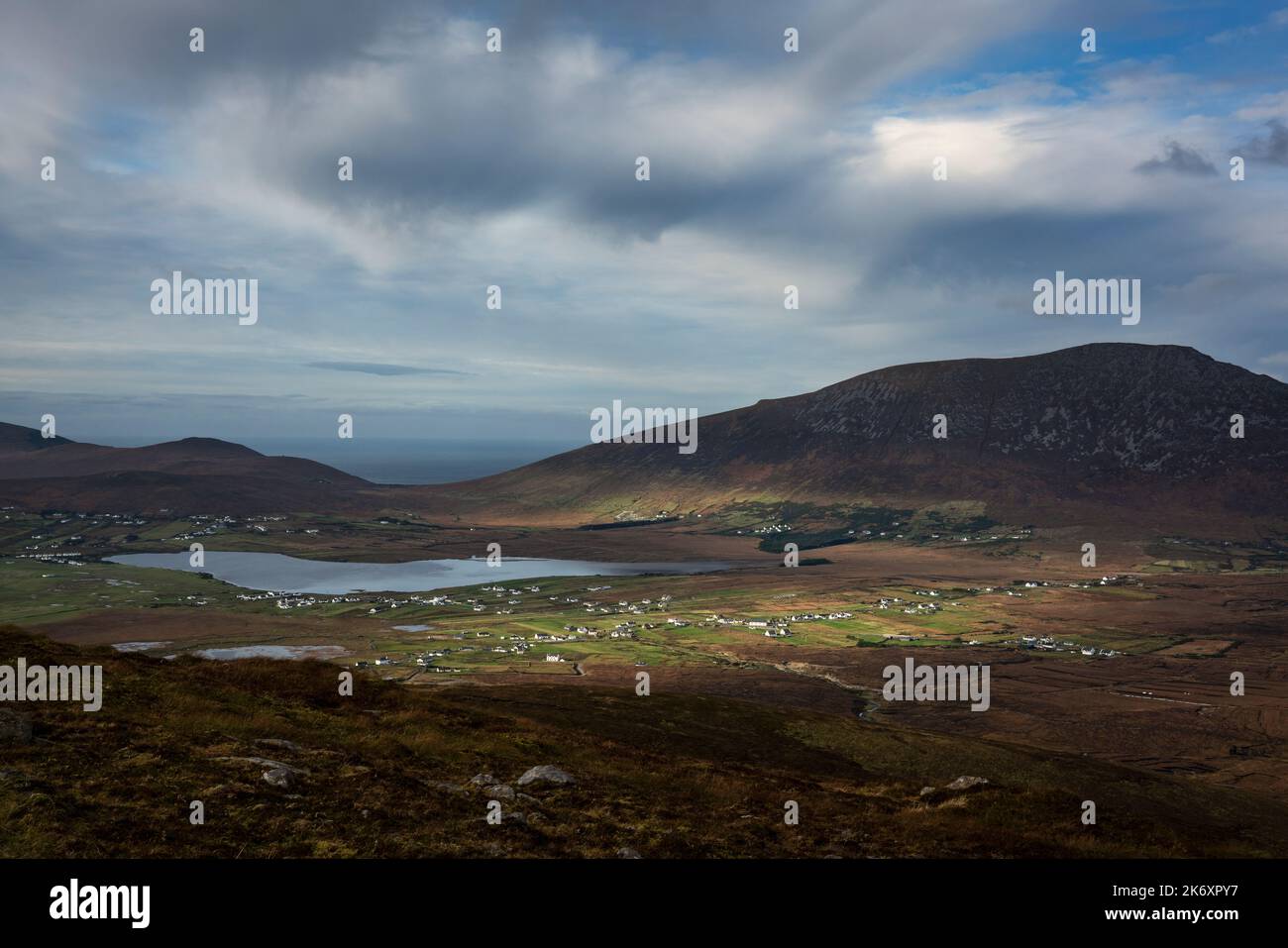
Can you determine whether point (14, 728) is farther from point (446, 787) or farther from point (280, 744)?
point (446, 787)

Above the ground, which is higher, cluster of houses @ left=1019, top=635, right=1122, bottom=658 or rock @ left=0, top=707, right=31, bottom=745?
rock @ left=0, top=707, right=31, bottom=745

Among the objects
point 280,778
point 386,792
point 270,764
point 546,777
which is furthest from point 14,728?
point 546,777

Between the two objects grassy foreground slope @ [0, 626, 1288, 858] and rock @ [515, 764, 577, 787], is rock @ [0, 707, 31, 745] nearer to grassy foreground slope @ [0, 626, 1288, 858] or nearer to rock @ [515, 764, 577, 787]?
grassy foreground slope @ [0, 626, 1288, 858]

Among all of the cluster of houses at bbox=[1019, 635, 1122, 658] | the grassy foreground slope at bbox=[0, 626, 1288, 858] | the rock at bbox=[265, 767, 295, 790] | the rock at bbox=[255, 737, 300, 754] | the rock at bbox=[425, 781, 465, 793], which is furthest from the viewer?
the cluster of houses at bbox=[1019, 635, 1122, 658]

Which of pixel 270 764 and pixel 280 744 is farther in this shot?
pixel 280 744

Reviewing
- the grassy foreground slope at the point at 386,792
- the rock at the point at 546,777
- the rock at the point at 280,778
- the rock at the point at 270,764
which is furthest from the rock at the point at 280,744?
the rock at the point at 546,777

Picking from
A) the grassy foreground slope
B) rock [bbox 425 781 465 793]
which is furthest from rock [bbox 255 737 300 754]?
rock [bbox 425 781 465 793]
